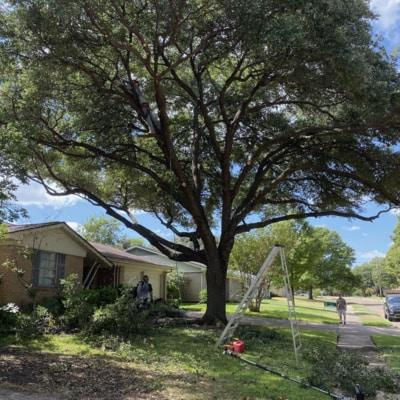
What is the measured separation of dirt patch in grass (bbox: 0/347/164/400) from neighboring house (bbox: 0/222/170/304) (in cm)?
485

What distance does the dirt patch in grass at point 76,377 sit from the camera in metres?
7.72

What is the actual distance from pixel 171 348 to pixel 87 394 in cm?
479

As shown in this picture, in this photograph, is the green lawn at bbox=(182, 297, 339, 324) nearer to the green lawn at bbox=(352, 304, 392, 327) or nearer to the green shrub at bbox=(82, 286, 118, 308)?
the green lawn at bbox=(352, 304, 392, 327)

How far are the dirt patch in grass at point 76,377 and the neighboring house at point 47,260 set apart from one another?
4.85m

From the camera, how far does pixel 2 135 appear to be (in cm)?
959

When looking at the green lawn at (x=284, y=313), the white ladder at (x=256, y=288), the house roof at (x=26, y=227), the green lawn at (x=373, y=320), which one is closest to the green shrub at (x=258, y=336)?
the white ladder at (x=256, y=288)

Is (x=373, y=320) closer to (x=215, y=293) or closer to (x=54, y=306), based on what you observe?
(x=215, y=293)

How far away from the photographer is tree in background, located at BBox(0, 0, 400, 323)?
11273 millimetres

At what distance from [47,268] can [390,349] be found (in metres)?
13.7

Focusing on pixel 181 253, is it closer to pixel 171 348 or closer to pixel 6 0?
pixel 171 348

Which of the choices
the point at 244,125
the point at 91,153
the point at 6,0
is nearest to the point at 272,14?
the point at 6,0

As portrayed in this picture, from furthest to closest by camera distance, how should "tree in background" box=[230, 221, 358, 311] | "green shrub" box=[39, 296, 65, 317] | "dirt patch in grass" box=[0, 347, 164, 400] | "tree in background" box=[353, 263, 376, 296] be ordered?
"tree in background" box=[353, 263, 376, 296]
"tree in background" box=[230, 221, 358, 311]
"green shrub" box=[39, 296, 65, 317]
"dirt patch in grass" box=[0, 347, 164, 400]

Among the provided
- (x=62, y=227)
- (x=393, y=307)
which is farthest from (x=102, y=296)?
(x=393, y=307)

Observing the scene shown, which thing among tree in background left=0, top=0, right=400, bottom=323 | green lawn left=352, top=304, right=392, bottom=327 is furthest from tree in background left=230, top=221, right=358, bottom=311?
tree in background left=0, top=0, right=400, bottom=323
